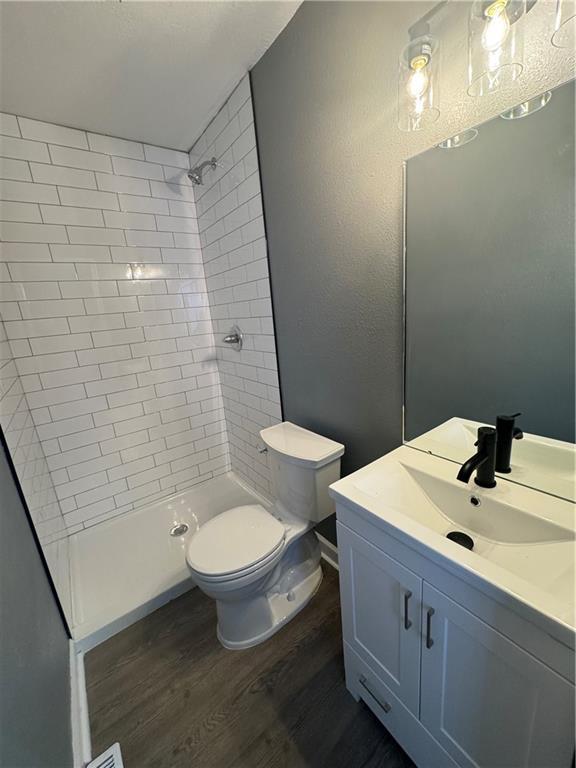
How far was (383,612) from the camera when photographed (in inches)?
32.1

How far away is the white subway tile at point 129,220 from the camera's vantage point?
1811 millimetres

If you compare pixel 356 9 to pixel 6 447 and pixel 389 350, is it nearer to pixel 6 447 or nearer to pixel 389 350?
pixel 389 350

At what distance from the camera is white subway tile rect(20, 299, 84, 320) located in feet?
5.42

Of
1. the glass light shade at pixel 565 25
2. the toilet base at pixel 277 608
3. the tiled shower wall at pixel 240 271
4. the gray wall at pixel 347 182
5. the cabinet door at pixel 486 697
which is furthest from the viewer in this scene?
the tiled shower wall at pixel 240 271

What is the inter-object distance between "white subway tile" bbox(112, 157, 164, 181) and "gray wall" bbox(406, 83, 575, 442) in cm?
171

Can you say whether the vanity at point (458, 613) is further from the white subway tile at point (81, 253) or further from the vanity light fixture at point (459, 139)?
the white subway tile at point (81, 253)

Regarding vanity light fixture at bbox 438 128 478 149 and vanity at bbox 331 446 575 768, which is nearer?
vanity at bbox 331 446 575 768

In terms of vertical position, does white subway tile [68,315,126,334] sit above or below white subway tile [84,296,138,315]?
below

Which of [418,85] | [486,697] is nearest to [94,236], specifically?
[418,85]

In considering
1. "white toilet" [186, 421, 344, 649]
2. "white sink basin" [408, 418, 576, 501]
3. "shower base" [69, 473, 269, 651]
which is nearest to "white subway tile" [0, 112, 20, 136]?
"white toilet" [186, 421, 344, 649]

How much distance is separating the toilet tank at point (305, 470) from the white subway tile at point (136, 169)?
179 cm

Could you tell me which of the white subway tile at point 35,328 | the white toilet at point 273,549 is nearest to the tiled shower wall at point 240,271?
the white toilet at point 273,549

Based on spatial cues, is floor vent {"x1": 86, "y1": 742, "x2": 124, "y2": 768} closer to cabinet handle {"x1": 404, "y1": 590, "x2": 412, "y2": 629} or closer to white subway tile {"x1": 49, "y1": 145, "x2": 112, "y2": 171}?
cabinet handle {"x1": 404, "y1": 590, "x2": 412, "y2": 629}

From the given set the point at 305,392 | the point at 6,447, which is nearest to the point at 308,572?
the point at 305,392
